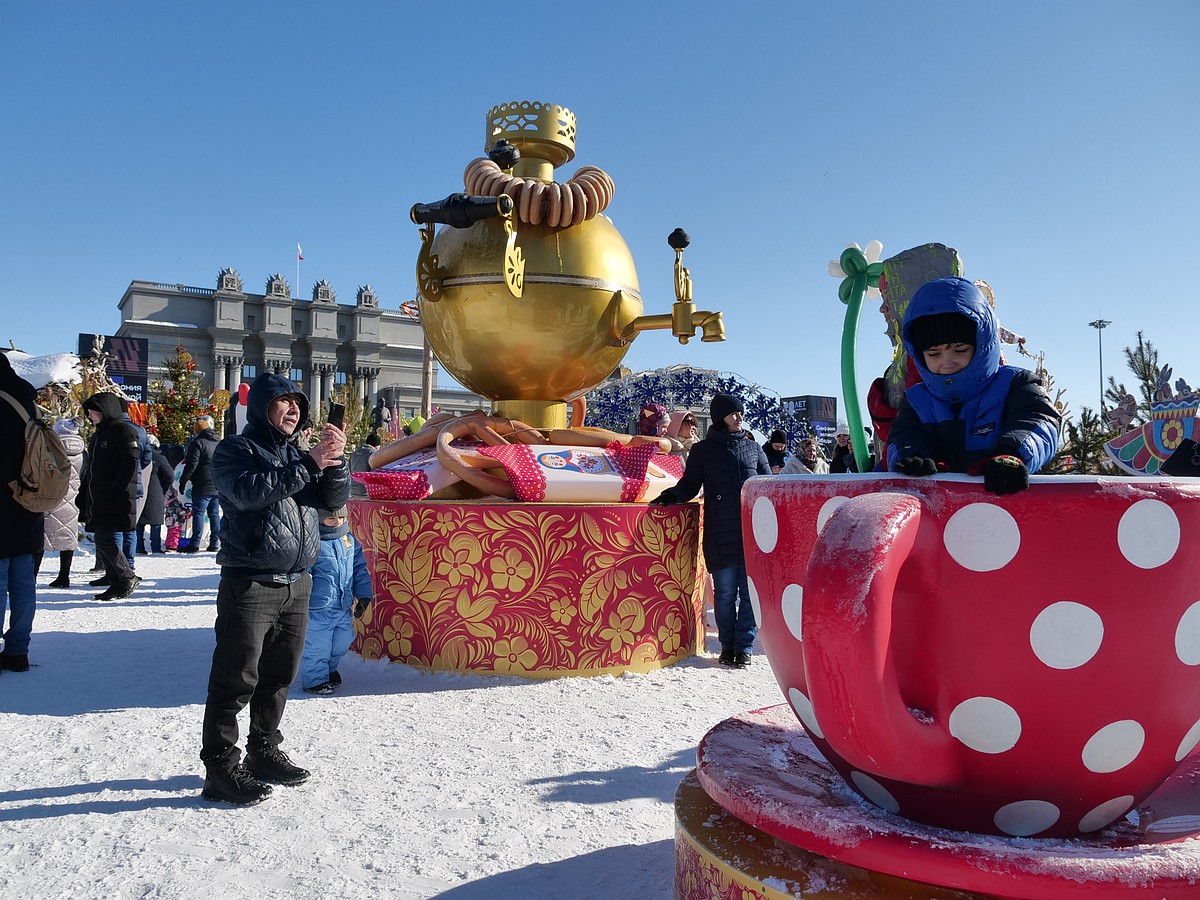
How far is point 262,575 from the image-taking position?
2748mm

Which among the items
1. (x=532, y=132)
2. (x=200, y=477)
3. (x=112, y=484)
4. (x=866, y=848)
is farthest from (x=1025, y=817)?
(x=200, y=477)

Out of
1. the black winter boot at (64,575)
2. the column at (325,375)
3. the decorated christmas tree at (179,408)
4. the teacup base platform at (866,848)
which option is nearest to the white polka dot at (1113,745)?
the teacup base platform at (866,848)

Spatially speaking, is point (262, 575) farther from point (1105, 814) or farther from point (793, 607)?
point (1105, 814)

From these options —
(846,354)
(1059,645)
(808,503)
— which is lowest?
(1059,645)

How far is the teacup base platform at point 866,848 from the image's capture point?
1.09 meters

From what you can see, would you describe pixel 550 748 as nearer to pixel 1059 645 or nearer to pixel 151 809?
pixel 151 809

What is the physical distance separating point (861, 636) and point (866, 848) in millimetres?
375

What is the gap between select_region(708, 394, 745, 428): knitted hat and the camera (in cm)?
495

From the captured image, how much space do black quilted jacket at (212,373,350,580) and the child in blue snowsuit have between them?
3.59ft

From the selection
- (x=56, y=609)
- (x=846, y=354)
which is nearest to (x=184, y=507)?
(x=56, y=609)

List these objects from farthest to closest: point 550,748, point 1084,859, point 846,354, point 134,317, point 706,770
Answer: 1. point 134,317
2. point 550,748
3. point 846,354
4. point 706,770
5. point 1084,859

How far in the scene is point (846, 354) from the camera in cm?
213

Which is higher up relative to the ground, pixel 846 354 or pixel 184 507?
pixel 846 354

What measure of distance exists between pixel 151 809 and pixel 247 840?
0.46 m
